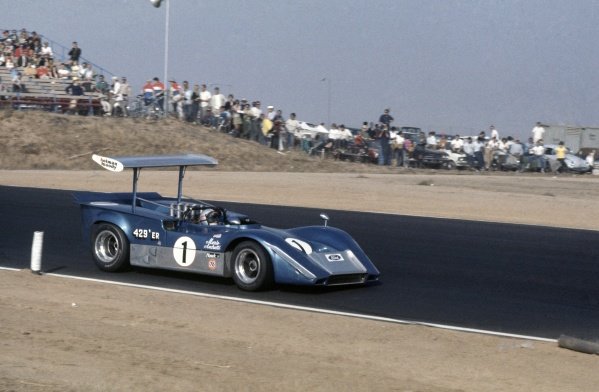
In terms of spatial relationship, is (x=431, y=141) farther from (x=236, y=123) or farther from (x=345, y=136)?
(x=236, y=123)

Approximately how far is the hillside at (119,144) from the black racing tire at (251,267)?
18.9 meters

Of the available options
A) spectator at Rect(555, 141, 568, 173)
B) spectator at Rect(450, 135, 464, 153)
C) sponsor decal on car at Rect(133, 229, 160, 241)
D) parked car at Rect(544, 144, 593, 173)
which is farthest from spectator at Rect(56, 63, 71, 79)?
sponsor decal on car at Rect(133, 229, 160, 241)

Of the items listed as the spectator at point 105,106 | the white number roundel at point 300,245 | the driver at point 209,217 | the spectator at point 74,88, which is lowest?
the white number roundel at point 300,245

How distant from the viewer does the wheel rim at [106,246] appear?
11.0 meters

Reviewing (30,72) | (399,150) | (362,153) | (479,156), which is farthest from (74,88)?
(479,156)

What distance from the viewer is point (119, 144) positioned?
2997 centimetres

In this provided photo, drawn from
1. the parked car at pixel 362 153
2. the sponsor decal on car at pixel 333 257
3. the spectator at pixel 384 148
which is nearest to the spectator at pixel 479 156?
the spectator at pixel 384 148

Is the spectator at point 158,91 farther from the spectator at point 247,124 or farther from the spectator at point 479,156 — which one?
the spectator at point 479,156

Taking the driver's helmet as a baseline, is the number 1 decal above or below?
below

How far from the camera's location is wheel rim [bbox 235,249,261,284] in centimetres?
990

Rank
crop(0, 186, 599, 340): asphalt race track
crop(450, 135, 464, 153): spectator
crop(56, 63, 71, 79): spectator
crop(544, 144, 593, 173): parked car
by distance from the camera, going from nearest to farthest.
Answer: crop(0, 186, 599, 340): asphalt race track
crop(56, 63, 71, 79): spectator
crop(450, 135, 464, 153): spectator
crop(544, 144, 593, 173): parked car

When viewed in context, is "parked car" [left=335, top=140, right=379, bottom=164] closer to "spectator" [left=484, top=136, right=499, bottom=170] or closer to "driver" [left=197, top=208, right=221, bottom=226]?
"spectator" [left=484, top=136, right=499, bottom=170]

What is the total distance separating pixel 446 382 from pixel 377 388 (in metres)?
0.57

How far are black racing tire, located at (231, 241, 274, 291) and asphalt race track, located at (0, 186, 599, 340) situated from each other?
0.40ft
